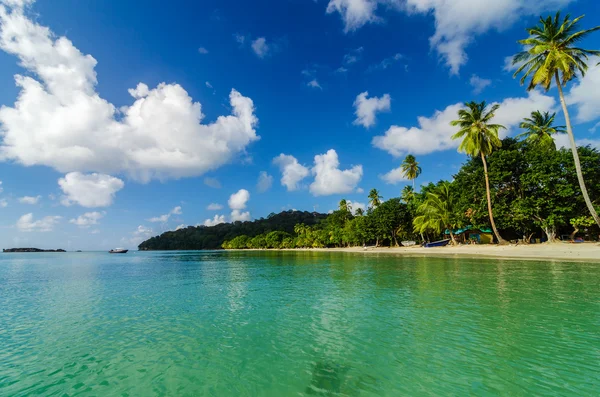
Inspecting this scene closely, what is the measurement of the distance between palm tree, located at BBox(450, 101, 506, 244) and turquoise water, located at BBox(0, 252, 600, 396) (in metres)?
30.1

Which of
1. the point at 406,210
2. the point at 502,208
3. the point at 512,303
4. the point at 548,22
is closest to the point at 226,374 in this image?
the point at 512,303

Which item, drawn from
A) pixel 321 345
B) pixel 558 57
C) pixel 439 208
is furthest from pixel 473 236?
pixel 321 345

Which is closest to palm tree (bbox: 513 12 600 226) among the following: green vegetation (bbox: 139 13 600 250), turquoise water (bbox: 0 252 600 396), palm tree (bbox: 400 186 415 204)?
green vegetation (bbox: 139 13 600 250)

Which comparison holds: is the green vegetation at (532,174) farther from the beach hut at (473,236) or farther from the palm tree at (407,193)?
the palm tree at (407,193)

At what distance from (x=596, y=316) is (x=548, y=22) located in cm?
3278

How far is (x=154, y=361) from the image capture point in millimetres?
8125

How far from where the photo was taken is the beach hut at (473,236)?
56125 mm

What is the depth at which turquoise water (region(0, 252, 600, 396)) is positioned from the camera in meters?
6.41

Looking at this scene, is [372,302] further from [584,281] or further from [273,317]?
[584,281]

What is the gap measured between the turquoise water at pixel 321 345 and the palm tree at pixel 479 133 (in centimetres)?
3005

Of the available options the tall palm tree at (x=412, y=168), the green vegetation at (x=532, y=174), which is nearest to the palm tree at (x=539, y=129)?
the green vegetation at (x=532, y=174)

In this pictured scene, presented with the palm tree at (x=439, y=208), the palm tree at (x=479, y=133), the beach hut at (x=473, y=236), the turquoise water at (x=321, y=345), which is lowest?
the turquoise water at (x=321, y=345)

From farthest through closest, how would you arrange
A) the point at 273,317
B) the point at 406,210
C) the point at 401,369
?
the point at 406,210, the point at 273,317, the point at 401,369

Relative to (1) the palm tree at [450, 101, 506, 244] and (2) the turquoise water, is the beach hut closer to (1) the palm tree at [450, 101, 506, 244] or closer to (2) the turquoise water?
(1) the palm tree at [450, 101, 506, 244]
